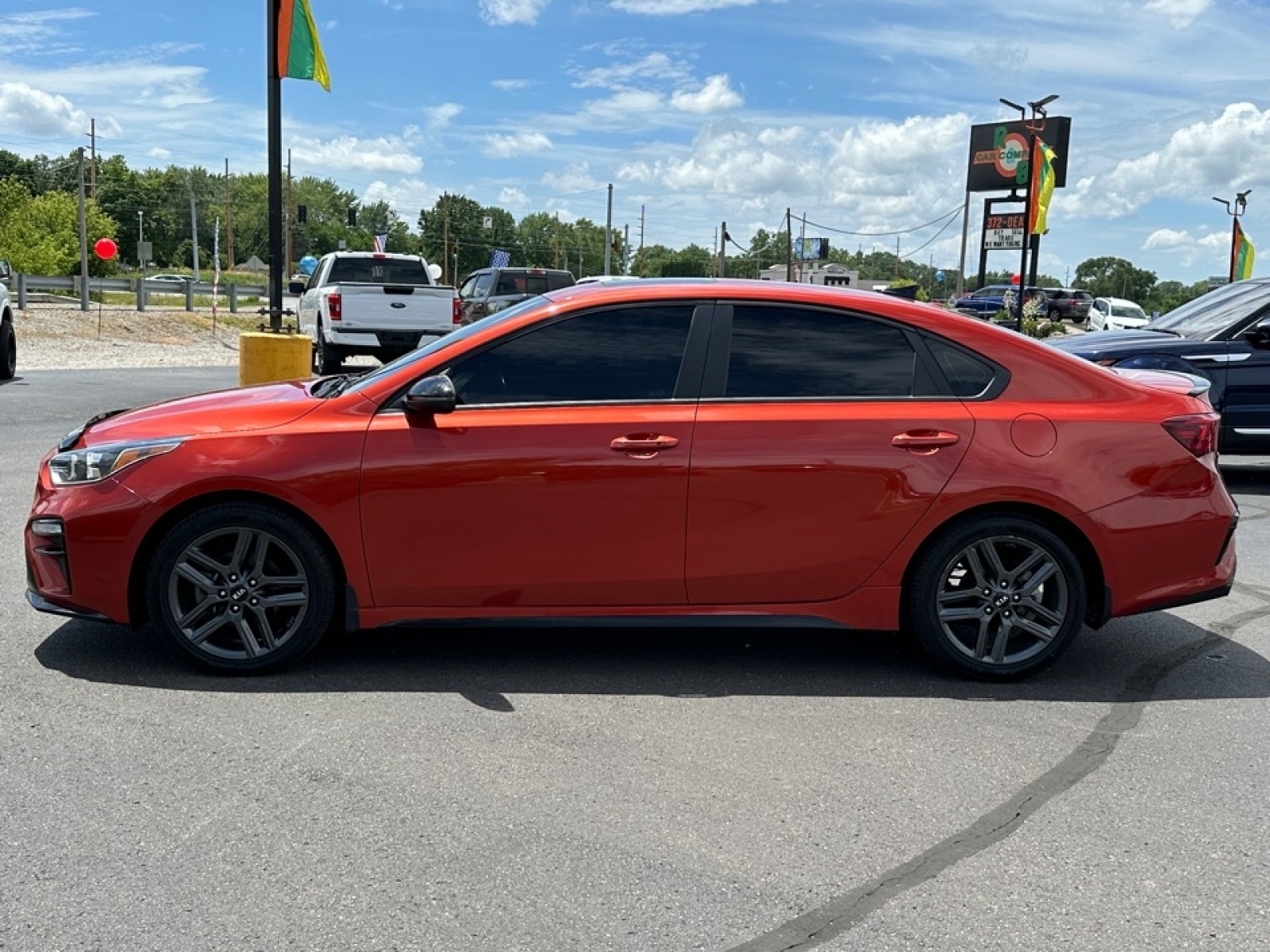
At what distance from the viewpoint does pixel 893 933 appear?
9.74 feet

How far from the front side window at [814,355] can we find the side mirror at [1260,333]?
6.26 meters

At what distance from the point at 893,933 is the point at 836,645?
2.48 meters

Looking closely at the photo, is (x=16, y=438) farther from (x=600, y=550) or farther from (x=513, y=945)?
(x=513, y=945)

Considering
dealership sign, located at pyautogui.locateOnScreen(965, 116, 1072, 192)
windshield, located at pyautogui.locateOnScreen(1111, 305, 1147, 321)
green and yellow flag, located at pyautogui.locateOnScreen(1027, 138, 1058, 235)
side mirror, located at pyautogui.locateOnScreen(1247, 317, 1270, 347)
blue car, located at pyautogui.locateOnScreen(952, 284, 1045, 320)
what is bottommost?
side mirror, located at pyautogui.locateOnScreen(1247, 317, 1270, 347)

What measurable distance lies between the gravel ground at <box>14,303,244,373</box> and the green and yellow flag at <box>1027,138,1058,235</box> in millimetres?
16334

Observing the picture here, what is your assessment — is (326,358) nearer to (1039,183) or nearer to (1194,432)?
(1194,432)

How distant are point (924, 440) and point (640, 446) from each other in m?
1.15

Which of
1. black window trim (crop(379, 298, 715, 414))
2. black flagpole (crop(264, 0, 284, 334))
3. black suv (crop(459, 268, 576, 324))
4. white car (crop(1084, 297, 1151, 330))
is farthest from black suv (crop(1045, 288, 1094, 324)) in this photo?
black window trim (crop(379, 298, 715, 414))

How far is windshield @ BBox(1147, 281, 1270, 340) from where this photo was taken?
9859mm

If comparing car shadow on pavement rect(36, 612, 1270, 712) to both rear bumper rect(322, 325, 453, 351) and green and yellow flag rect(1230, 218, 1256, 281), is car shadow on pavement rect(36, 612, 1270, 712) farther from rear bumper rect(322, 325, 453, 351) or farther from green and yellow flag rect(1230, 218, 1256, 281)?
green and yellow flag rect(1230, 218, 1256, 281)

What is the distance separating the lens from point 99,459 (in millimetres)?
4590

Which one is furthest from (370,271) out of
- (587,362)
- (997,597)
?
(997,597)

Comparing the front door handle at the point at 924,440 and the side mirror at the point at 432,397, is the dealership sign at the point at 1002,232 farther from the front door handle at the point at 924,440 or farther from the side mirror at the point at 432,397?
the side mirror at the point at 432,397

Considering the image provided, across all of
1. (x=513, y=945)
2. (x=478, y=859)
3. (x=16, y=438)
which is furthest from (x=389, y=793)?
(x=16, y=438)
